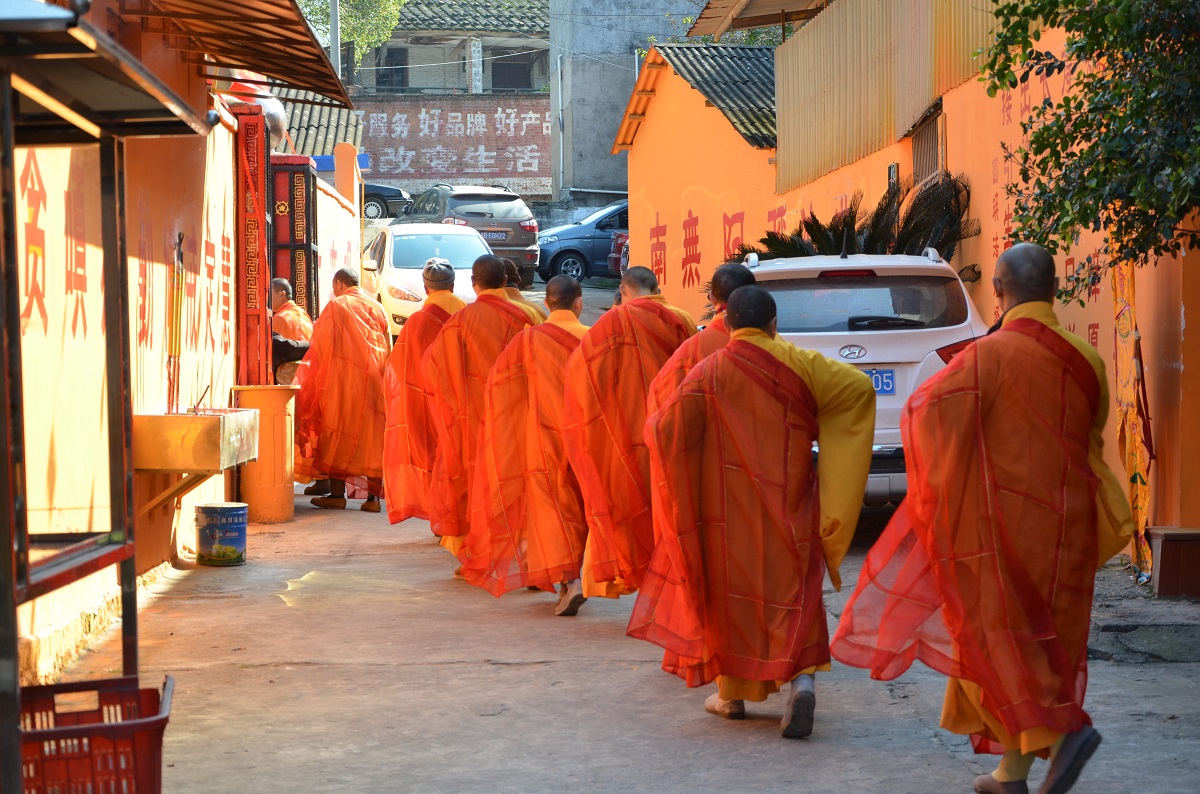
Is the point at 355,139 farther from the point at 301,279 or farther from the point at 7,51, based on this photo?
the point at 7,51

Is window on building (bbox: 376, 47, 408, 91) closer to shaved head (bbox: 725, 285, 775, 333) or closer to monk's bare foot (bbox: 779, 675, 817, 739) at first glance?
shaved head (bbox: 725, 285, 775, 333)

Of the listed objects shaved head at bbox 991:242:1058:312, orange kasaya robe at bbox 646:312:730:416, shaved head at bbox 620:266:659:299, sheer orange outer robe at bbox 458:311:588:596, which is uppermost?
shaved head at bbox 620:266:659:299

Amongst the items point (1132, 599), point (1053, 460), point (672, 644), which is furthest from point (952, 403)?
point (1132, 599)

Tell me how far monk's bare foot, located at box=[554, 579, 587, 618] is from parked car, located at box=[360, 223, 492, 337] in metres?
12.2

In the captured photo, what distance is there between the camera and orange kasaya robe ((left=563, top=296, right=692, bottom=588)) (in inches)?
276

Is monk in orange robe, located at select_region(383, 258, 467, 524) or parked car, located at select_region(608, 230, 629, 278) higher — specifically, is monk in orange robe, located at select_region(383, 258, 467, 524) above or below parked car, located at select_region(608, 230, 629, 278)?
below

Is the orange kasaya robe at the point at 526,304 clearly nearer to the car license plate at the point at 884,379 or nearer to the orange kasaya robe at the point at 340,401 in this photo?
the car license plate at the point at 884,379

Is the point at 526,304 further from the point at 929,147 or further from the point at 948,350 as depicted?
the point at 929,147

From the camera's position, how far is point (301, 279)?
43.2 ft

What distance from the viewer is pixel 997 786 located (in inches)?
175

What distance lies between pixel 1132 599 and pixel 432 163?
30.2 meters

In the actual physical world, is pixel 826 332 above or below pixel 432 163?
below

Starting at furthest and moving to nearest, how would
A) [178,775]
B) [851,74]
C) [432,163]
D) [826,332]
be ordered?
[432,163]
[851,74]
[826,332]
[178,775]

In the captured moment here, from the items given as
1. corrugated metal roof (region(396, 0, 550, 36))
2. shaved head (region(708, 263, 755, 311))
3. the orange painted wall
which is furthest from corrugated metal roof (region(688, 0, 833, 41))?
corrugated metal roof (region(396, 0, 550, 36))
